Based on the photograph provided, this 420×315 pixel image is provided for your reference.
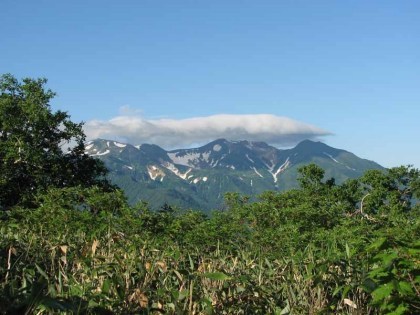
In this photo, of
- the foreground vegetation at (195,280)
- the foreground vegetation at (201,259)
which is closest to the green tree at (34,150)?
the foreground vegetation at (201,259)

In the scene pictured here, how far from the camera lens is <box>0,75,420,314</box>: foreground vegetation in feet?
14.0

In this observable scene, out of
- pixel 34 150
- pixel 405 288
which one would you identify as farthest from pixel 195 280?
pixel 34 150

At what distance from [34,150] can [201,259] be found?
1336 inches

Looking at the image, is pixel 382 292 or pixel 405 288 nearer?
pixel 382 292

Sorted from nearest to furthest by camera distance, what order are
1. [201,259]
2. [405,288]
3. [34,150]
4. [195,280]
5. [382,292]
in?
1. [382,292]
2. [405,288]
3. [195,280]
4. [201,259]
5. [34,150]

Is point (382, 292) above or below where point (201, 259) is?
above

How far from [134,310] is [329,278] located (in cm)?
220

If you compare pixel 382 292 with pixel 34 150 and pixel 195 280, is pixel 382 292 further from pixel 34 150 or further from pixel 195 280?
pixel 34 150

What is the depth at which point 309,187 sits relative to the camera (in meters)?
49.3

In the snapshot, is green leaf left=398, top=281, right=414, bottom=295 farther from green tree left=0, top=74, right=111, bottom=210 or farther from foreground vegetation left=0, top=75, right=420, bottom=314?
green tree left=0, top=74, right=111, bottom=210

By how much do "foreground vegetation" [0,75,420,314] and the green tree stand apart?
1.32m

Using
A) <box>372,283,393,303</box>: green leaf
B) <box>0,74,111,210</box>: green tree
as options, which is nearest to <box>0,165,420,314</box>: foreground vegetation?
<box>372,283,393,303</box>: green leaf

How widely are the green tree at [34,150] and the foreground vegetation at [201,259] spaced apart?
1322 mm

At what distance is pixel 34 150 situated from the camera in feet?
124
